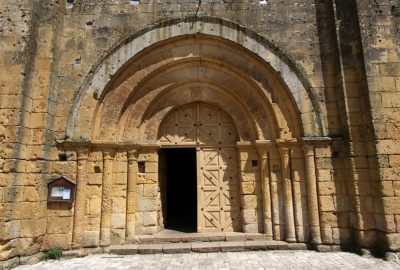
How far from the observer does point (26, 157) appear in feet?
17.5

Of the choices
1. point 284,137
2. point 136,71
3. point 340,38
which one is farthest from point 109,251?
point 340,38

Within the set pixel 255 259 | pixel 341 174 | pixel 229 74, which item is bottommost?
pixel 255 259

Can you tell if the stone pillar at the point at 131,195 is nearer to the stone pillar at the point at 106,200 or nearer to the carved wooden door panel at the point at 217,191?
the stone pillar at the point at 106,200

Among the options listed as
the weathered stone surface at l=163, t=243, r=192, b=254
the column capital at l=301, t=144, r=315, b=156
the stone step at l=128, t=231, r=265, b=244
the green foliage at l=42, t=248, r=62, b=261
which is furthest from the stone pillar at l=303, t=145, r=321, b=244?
the green foliage at l=42, t=248, r=62, b=261

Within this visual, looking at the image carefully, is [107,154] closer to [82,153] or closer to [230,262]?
[82,153]

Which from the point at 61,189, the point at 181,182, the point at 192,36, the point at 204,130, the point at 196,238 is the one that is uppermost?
the point at 192,36

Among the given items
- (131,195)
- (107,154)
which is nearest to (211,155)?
(131,195)

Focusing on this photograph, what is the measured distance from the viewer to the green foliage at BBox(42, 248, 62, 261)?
17.2ft

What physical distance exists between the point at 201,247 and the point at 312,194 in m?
2.43

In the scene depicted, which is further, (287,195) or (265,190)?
(265,190)

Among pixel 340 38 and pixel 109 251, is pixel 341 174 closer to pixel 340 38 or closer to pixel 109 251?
pixel 340 38

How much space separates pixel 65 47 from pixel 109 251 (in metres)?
4.34

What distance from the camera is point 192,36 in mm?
6270

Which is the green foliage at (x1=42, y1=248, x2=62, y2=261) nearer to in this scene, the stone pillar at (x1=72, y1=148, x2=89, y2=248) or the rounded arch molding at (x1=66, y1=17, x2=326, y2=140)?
the stone pillar at (x1=72, y1=148, x2=89, y2=248)
